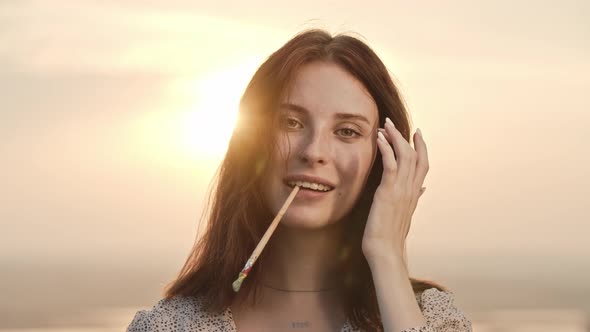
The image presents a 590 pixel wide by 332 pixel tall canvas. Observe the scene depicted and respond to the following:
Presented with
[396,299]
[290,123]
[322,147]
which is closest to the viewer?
[396,299]

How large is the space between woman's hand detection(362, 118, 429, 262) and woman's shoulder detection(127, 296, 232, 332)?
0.59 meters

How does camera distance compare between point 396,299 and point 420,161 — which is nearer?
point 396,299

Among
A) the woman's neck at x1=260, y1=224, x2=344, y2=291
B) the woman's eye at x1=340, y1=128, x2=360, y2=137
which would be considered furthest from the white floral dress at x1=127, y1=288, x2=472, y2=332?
the woman's eye at x1=340, y1=128, x2=360, y2=137

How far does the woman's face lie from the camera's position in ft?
10.7

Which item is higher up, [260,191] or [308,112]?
[308,112]

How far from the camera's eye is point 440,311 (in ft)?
11.1

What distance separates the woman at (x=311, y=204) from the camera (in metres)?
3.27

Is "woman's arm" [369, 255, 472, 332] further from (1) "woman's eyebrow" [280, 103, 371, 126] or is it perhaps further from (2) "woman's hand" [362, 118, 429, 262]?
(1) "woman's eyebrow" [280, 103, 371, 126]

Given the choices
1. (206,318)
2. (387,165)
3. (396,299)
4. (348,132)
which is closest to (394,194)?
(387,165)

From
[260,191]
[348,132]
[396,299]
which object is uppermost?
[348,132]

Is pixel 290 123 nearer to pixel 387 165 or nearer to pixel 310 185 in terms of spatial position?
pixel 310 185

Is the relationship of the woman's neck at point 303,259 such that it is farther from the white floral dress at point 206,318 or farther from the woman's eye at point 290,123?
the woman's eye at point 290,123

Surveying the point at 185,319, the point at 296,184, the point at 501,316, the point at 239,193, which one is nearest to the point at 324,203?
the point at 296,184

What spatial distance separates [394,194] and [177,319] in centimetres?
86
